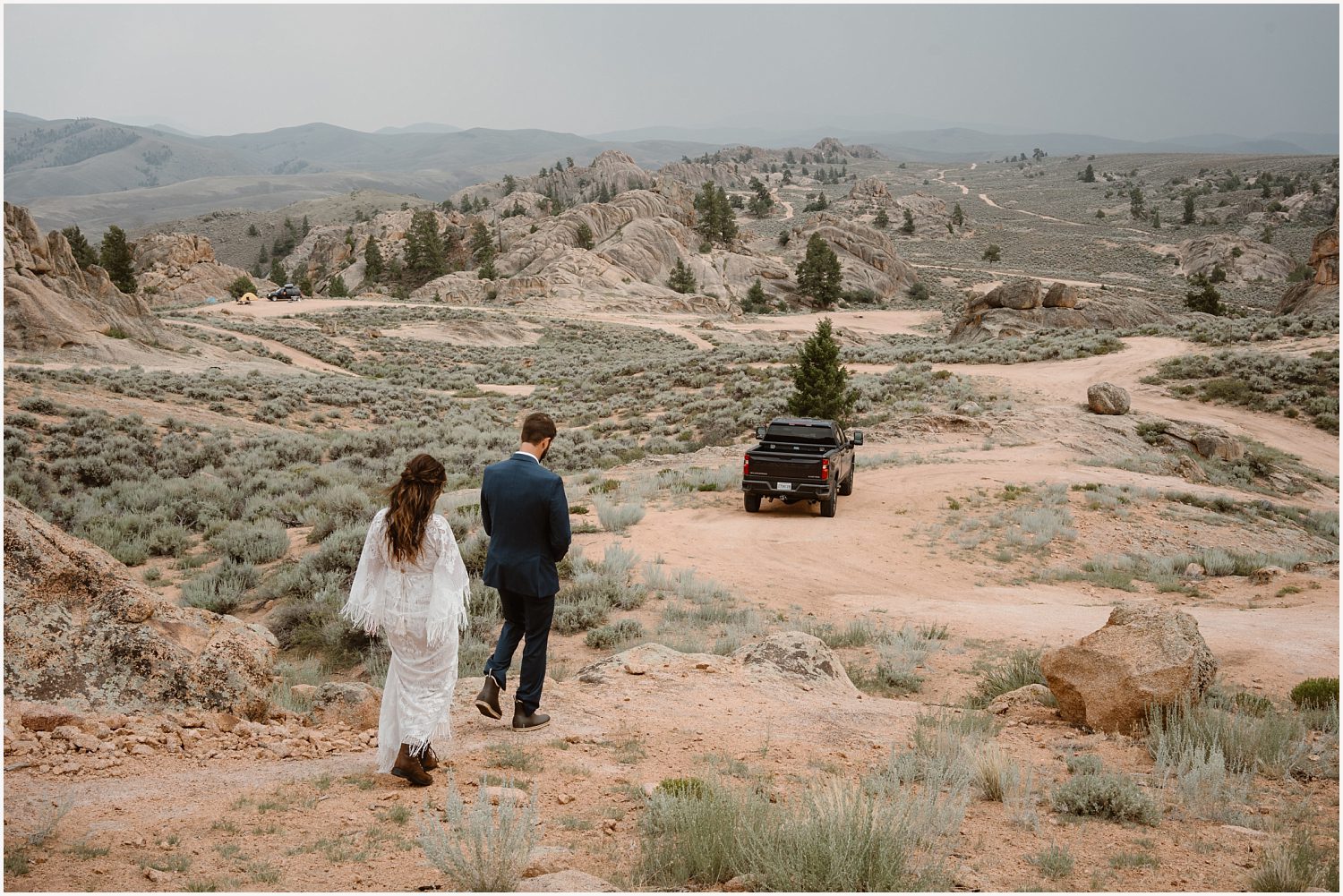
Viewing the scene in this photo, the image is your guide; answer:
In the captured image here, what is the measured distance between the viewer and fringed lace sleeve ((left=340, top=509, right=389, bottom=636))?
5.09m

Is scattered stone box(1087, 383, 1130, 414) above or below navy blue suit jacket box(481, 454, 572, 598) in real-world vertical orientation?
below

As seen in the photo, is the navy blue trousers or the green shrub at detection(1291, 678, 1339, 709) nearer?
the navy blue trousers

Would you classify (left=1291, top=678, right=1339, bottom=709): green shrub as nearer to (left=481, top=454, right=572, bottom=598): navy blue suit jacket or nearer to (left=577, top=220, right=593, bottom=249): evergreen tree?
(left=481, top=454, right=572, bottom=598): navy blue suit jacket

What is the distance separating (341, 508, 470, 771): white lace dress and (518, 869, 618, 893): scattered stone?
1573 millimetres

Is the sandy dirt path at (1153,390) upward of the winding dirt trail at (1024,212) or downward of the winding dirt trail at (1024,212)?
downward

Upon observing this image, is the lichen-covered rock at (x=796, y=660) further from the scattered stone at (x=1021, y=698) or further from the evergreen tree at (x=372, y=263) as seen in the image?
the evergreen tree at (x=372, y=263)

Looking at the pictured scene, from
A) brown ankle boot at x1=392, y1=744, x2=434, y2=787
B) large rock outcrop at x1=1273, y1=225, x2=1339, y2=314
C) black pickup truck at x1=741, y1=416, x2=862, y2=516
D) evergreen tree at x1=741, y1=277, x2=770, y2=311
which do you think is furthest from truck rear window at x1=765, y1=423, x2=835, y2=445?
evergreen tree at x1=741, y1=277, x2=770, y2=311

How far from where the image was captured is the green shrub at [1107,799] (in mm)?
4664

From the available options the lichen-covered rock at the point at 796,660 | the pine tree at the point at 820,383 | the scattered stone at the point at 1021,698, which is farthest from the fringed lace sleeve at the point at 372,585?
the pine tree at the point at 820,383

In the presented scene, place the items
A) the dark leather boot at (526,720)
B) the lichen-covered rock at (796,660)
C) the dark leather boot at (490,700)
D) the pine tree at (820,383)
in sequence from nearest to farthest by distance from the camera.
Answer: the dark leather boot at (490,700), the dark leather boot at (526,720), the lichen-covered rock at (796,660), the pine tree at (820,383)

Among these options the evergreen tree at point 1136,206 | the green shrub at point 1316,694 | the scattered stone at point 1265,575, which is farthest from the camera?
the evergreen tree at point 1136,206

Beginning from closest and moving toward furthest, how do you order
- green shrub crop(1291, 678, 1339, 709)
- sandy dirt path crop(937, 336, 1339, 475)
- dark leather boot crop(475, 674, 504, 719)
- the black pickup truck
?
dark leather boot crop(475, 674, 504, 719) → green shrub crop(1291, 678, 1339, 709) → the black pickup truck → sandy dirt path crop(937, 336, 1339, 475)

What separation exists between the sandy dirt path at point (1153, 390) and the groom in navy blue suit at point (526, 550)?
26.2 meters

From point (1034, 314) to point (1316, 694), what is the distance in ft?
144
